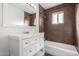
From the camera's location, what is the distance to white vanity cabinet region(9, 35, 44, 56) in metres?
1.04

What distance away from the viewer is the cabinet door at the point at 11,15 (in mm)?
1160

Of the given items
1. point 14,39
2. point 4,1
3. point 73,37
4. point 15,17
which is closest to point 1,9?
point 4,1

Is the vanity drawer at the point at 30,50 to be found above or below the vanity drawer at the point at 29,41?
below

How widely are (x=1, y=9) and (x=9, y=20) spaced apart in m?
0.20

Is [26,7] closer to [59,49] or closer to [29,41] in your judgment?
[29,41]

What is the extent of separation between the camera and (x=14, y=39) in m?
1.10

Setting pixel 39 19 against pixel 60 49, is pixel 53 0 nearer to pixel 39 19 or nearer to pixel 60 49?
pixel 39 19

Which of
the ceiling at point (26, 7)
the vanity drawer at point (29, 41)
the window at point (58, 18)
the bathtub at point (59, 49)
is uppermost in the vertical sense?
the ceiling at point (26, 7)

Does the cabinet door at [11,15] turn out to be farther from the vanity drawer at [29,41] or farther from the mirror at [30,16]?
the vanity drawer at [29,41]

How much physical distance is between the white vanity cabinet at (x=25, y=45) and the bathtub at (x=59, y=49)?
0.12 meters

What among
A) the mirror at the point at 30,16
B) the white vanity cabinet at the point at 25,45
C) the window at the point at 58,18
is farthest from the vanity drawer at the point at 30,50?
the window at the point at 58,18

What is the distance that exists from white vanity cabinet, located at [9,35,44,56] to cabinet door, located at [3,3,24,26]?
10.4 inches

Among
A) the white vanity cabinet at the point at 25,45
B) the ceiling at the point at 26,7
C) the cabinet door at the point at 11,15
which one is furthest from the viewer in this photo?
the ceiling at the point at 26,7

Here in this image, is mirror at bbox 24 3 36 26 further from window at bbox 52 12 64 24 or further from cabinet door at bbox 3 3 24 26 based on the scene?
window at bbox 52 12 64 24
